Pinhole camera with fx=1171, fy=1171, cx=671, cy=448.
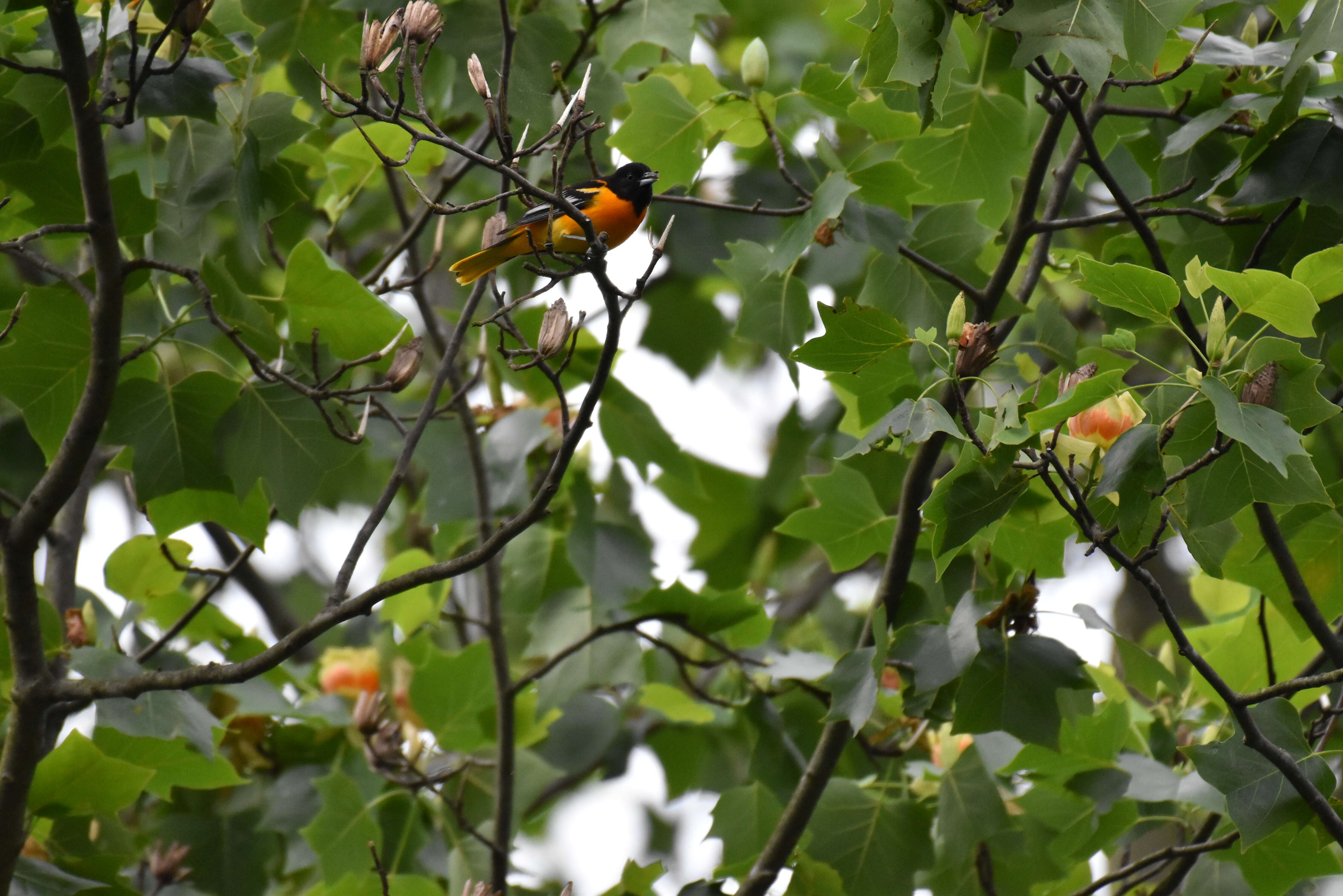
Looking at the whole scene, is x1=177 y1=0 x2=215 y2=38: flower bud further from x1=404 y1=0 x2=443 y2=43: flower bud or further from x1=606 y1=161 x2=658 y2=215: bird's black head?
x1=606 y1=161 x2=658 y2=215: bird's black head

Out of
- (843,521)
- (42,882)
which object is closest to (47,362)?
(42,882)

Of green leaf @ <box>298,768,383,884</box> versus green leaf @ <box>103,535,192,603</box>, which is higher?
green leaf @ <box>103,535,192,603</box>

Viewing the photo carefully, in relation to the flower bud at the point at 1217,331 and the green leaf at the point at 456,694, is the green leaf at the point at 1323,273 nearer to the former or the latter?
the flower bud at the point at 1217,331

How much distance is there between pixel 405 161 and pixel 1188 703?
2737mm

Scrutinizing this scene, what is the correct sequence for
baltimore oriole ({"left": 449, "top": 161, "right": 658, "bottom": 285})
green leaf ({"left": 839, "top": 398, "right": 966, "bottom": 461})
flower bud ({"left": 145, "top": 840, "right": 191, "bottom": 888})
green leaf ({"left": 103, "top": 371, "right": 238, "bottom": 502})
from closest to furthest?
green leaf ({"left": 839, "top": 398, "right": 966, "bottom": 461}) → green leaf ({"left": 103, "top": 371, "right": 238, "bottom": 502}) → flower bud ({"left": 145, "top": 840, "right": 191, "bottom": 888}) → baltimore oriole ({"left": 449, "top": 161, "right": 658, "bottom": 285})

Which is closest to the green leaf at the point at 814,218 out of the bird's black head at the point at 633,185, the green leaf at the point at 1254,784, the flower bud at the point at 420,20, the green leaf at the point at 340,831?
the bird's black head at the point at 633,185

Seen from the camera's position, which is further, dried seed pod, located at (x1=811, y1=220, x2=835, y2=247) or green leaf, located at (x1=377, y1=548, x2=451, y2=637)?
green leaf, located at (x1=377, y1=548, x2=451, y2=637)

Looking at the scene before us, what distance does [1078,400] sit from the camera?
5.90 ft

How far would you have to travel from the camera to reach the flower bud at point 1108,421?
1.97 meters

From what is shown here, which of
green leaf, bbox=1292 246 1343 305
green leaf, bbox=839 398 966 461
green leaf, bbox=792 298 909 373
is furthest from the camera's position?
green leaf, bbox=792 298 909 373

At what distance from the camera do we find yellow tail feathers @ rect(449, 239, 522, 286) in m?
3.36

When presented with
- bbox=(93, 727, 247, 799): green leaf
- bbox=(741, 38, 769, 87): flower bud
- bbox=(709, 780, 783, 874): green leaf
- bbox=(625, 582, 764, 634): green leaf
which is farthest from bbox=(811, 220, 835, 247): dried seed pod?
bbox=(93, 727, 247, 799): green leaf

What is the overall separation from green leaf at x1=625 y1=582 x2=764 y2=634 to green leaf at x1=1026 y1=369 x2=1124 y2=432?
1.44 metres

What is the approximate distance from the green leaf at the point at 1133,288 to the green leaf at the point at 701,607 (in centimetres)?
146
